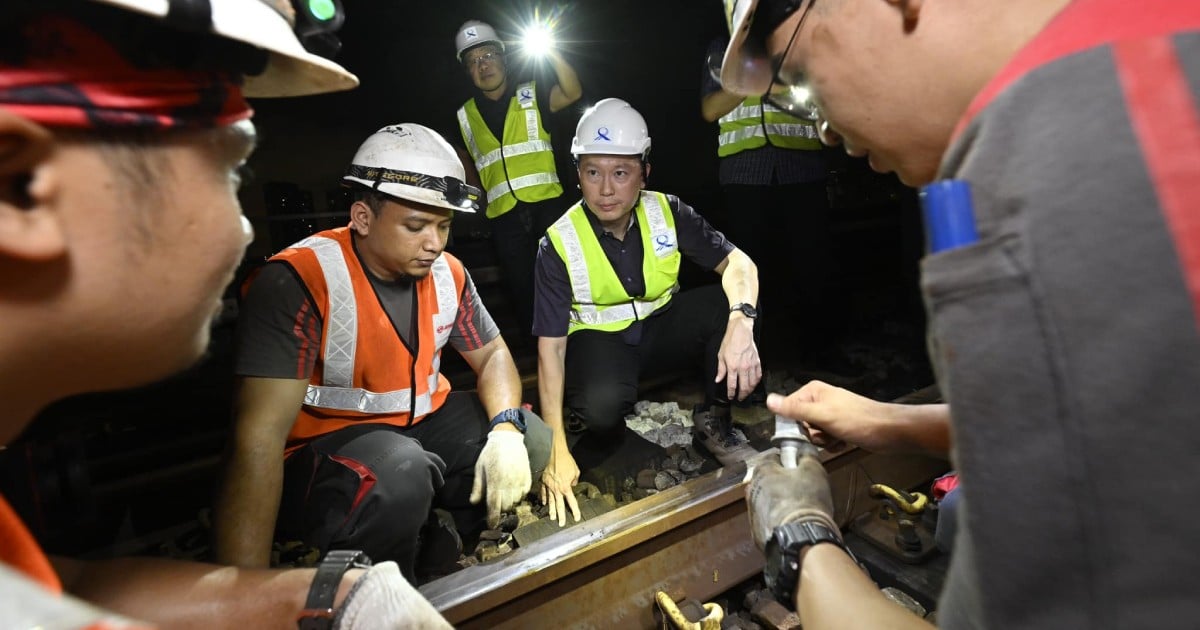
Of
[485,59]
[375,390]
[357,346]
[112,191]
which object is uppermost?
[485,59]

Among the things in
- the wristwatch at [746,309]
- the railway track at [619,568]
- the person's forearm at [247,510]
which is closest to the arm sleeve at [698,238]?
the wristwatch at [746,309]

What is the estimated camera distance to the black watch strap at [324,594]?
4.99 ft

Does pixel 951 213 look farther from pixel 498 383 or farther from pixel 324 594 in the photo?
pixel 498 383

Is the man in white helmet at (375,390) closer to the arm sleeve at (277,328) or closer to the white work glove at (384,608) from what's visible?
the arm sleeve at (277,328)

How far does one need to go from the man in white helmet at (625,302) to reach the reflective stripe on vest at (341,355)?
3.33 feet

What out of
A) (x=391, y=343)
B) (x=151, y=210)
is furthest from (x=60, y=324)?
(x=391, y=343)

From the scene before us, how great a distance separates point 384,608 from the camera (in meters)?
1.51

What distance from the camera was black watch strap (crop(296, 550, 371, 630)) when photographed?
4.99 ft

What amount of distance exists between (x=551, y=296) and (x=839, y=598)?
293 cm

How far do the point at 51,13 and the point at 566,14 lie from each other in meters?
11.2

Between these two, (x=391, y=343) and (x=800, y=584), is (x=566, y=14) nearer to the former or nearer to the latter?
(x=391, y=343)

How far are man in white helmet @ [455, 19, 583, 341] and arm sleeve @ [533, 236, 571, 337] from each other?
1.65m

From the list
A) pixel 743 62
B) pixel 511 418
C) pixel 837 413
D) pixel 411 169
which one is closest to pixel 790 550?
pixel 837 413

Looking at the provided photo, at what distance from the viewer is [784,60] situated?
1.35 meters
